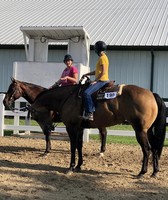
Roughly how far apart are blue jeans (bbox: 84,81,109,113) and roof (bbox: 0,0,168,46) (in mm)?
11272

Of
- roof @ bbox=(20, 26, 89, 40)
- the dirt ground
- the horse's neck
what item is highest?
roof @ bbox=(20, 26, 89, 40)

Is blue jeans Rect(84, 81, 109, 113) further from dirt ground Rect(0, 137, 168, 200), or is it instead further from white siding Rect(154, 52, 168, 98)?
white siding Rect(154, 52, 168, 98)

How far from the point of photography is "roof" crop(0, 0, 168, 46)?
62.0ft

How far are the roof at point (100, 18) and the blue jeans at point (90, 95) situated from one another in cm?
1127

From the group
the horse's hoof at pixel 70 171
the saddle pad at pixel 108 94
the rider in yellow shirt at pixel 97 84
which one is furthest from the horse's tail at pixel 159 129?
the horse's hoof at pixel 70 171

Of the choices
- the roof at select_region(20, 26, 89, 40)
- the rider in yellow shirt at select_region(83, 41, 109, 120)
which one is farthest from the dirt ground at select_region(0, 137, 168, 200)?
the roof at select_region(20, 26, 89, 40)

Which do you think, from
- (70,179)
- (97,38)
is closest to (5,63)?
(97,38)

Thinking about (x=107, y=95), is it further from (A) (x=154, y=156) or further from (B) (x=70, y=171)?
(B) (x=70, y=171)

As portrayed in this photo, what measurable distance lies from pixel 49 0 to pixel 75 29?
1760cm

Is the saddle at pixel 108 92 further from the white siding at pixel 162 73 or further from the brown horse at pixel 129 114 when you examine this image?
the white siding at pixel 162 73

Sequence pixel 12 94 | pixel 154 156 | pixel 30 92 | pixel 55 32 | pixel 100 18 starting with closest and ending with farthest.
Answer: pixel 154 156 < pixel 12 94 < pixel 30 92 < pixel 55 32 < pixel 100 18

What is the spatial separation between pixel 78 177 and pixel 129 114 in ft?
4.87

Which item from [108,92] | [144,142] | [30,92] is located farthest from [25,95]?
[144,142]

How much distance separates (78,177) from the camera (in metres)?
6.67
